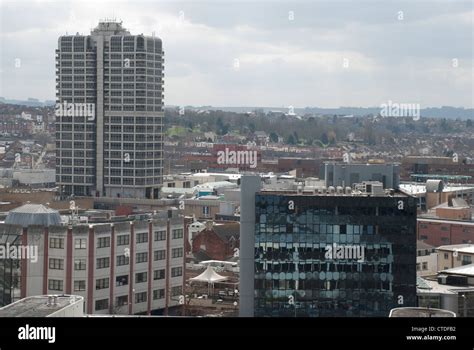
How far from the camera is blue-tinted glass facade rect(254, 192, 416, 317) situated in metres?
8.55

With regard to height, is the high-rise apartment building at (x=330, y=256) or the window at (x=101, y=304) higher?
the high-rise apartment building at (x=330, y=256)

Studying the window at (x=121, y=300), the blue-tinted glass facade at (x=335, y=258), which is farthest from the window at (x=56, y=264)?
the blue-tinted glass facade at (x=335, y=258)

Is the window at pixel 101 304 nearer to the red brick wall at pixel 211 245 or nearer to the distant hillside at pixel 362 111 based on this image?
the red brick wall at pixel 211 245

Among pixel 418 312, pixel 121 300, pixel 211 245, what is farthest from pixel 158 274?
pixel 418 312

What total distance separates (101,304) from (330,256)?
1990 millimetres

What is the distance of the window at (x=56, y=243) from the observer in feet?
29.8

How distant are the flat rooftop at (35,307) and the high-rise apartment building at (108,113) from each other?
18.6m

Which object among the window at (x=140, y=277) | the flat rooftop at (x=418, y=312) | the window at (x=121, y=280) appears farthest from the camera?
the window at (x=140, y=277)

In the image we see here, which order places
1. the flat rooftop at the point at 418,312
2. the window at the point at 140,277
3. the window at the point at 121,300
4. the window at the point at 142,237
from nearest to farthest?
the flat rooftop at the point at 418,312
the window at the point at 121,300
the window at the point at 140,277
the window at the point at 142,237

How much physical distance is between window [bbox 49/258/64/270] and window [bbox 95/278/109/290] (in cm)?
32

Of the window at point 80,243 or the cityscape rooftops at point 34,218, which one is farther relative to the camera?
the cityscape rooftops at point 34,218

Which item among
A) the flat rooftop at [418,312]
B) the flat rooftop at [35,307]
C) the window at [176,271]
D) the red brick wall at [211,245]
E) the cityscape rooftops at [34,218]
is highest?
the flat rooftop at [418,312]
